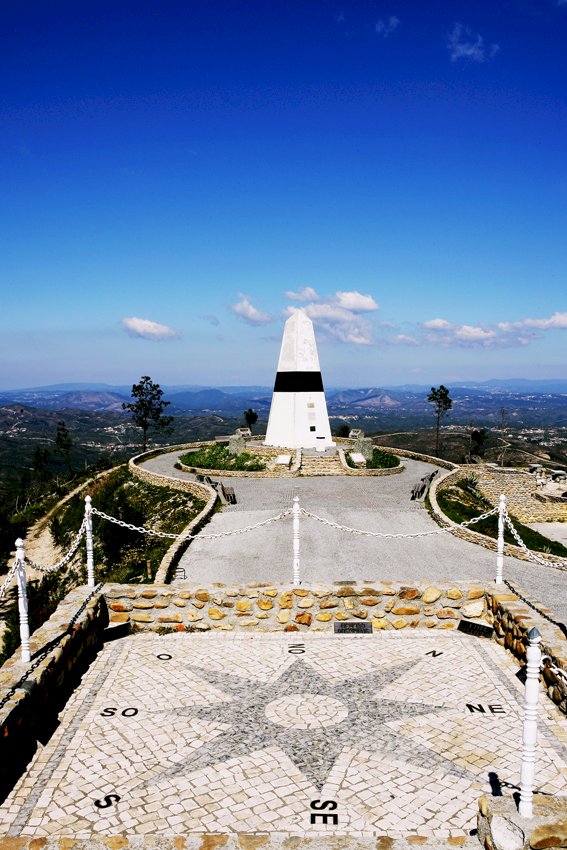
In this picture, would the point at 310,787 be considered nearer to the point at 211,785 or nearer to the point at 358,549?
the point at 211,785

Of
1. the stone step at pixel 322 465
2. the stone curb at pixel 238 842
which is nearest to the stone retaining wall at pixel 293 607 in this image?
the stone curb at pixel 238 842

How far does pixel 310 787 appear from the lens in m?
5.04

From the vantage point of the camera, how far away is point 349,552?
14.4 metres

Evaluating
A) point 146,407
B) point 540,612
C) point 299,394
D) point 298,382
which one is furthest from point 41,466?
point 540,612

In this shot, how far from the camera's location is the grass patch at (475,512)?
60.4 ft

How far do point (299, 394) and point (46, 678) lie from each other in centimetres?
2383

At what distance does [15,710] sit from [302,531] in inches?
448

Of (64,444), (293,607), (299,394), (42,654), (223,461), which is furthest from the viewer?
(64,444)

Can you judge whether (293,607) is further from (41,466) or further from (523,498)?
(41,466)

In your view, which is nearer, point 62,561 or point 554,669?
point 554,669

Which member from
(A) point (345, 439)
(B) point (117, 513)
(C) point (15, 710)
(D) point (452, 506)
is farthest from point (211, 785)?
(A) point (345, 439)

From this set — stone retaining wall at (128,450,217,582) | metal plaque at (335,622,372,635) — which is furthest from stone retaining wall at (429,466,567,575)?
stone retaining wall at (128,450,217,582)

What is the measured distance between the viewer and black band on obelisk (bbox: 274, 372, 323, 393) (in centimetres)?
2914

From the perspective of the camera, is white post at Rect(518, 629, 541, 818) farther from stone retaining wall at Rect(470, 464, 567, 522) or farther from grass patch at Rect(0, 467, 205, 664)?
stone retaining wall at Rect(470, 464, 567, 522)
